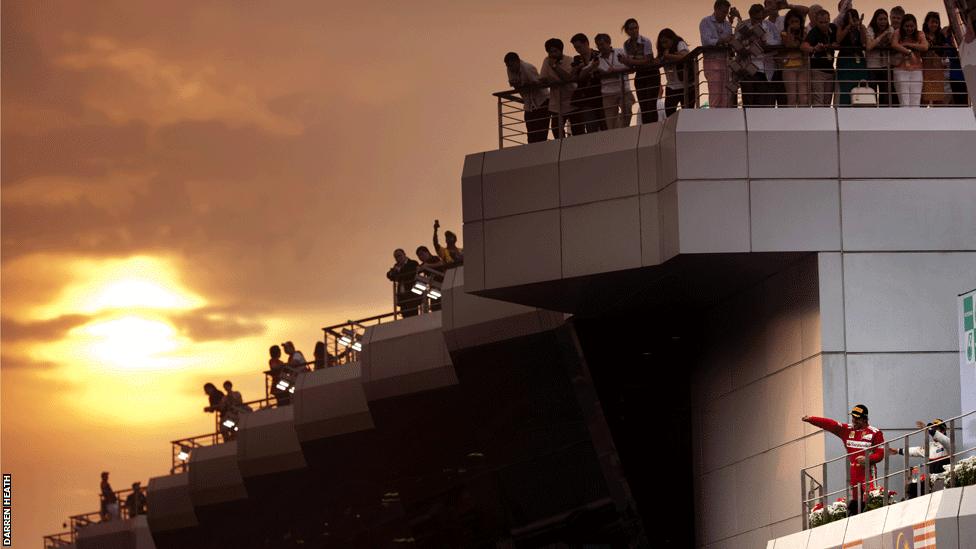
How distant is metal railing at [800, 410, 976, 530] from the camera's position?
21953mm

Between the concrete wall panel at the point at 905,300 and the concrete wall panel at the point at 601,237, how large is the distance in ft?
11.2

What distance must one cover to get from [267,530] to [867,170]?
3292 cm

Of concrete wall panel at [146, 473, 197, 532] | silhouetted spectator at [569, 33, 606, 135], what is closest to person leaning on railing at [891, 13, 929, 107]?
silhouetted spectator at [569, 33, 606, 135]

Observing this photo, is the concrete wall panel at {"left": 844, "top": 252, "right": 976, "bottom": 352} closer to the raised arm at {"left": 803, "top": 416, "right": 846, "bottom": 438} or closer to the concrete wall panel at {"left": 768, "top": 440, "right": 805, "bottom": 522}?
the concrete wall panel at {"left": 768, "top": 440, "right": 805, "bottom": 522}

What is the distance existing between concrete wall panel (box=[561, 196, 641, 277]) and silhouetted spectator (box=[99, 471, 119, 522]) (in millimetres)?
40427

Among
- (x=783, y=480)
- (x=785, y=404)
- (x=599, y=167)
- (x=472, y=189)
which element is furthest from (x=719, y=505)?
(x=472, y=189)

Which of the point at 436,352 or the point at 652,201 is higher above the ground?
the point at 652,201

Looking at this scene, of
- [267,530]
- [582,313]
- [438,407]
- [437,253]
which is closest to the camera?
[582,313]

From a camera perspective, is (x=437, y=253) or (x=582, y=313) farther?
(x=437, y=253)

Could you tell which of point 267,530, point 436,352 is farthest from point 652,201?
point 267,530

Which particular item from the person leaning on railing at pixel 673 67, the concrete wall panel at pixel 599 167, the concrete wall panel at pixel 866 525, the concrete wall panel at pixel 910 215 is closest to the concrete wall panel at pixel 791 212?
the concrete wall panel at pixel 910 215

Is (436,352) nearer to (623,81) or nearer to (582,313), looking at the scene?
(582,313)

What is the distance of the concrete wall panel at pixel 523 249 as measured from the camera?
30.2 m

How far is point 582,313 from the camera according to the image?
110ft
